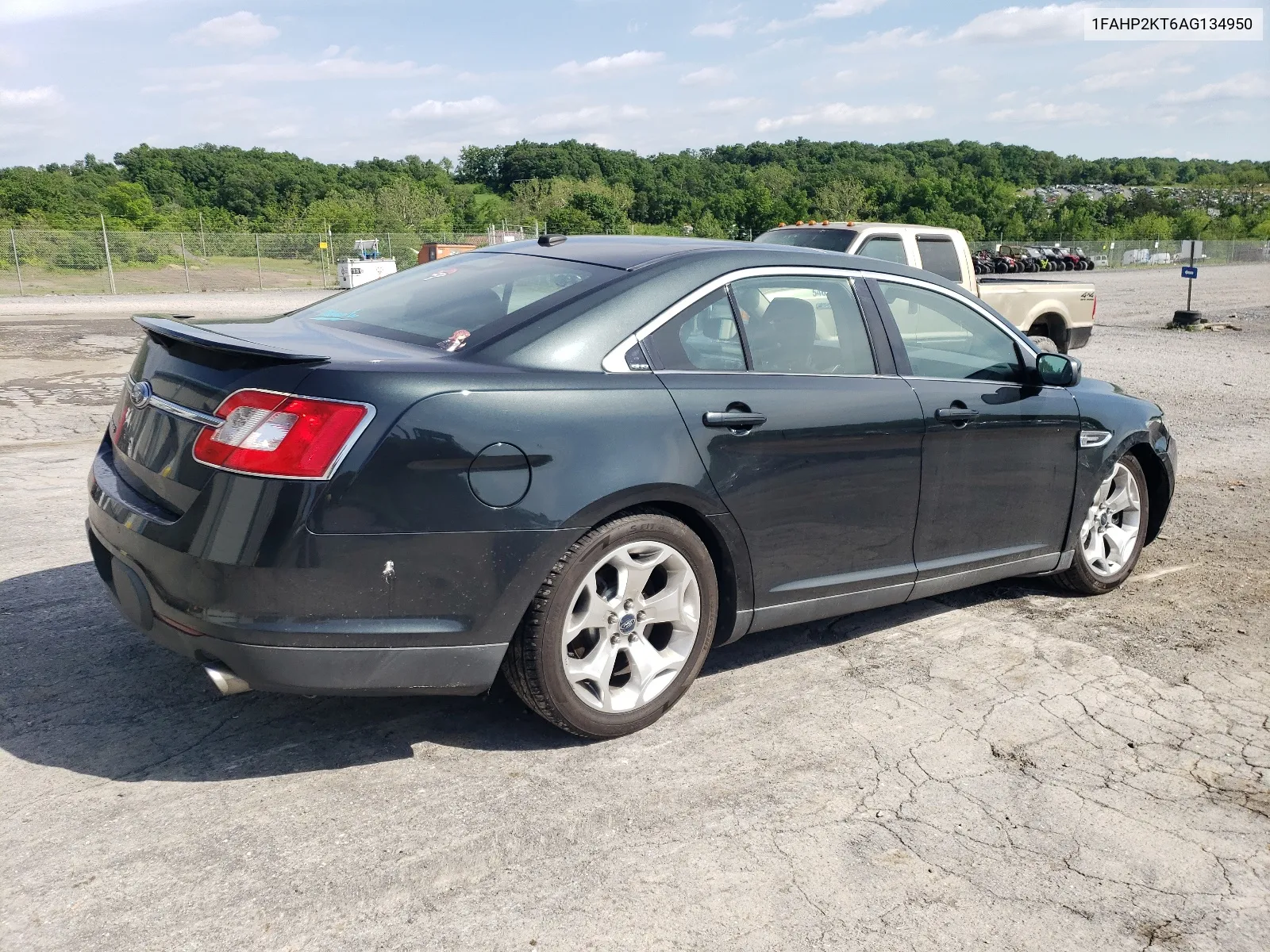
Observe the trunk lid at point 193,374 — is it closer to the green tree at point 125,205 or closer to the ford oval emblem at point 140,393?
the ford oval emblem at point 140,393

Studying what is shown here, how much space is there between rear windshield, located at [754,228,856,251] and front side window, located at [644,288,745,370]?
7.52 meters

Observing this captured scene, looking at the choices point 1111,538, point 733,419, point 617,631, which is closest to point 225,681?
point 617,631

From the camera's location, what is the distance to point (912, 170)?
139 meters

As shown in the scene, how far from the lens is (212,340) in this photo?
3.24 meters

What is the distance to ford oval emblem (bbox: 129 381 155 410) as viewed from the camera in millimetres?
3400

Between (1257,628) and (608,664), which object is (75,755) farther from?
(1257,628)

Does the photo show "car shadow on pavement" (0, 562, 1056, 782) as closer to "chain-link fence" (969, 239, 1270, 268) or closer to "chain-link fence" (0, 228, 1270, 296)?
"chain-link fence" (0, 228, 1270, 296)

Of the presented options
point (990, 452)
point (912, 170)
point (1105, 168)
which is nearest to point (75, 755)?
point (990, 452)

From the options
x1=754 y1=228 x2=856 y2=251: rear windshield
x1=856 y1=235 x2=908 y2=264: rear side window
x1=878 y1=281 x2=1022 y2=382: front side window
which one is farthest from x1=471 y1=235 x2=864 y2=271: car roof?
x1=856 y1=235 x2=908 y2=264: rear side window

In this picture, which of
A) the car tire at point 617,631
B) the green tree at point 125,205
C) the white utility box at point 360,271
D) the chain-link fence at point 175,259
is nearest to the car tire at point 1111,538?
the car tire at point 617,631

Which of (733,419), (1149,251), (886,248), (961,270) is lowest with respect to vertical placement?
(1149,251)

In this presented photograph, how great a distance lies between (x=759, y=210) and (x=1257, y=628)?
85.3 m

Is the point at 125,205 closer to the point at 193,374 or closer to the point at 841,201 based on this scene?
the point at 841,201

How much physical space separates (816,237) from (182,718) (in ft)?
32.5
